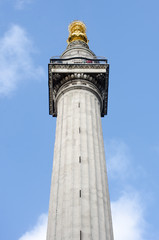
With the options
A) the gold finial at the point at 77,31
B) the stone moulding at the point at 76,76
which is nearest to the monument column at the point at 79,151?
the stone moulding at the point at 76,76

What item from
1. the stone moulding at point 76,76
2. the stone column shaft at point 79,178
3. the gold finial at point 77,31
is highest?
the gold finial at point 77,31

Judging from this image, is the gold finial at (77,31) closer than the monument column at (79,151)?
No

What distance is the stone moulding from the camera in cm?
3384

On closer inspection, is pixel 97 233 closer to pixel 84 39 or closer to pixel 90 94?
pixel 90 94

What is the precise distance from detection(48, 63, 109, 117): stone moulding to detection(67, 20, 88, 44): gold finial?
11.1 m

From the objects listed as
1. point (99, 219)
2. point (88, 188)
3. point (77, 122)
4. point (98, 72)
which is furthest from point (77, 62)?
point (99, 219)

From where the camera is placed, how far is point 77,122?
29062 millimetres

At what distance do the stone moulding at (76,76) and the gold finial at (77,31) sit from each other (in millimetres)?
11104

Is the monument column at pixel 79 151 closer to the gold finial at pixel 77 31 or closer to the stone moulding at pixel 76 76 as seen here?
the stone moulding at pixel 76 76

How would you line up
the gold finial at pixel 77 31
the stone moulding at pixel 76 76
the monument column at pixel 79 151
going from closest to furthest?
the monument column at pixel 79 151 < the stone moulding at pixel 76 76 < the gold finial at pixel 77 31

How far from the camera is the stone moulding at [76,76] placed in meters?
33.8

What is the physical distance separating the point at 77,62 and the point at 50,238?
1880cm

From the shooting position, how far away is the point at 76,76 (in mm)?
33750

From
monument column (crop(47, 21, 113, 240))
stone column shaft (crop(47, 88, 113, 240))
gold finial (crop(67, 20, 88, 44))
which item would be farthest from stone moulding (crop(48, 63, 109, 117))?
gold finial (crop(67, 20, 88, 44))
